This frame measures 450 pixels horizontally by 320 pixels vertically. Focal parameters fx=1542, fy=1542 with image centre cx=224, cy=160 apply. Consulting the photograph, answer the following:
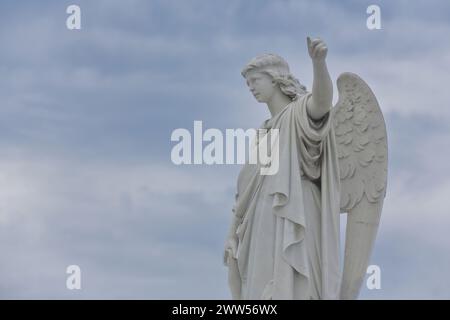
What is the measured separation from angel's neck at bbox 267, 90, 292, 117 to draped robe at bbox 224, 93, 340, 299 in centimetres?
13

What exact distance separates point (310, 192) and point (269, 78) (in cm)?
151

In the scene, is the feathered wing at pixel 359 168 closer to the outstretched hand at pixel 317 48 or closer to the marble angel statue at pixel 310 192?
the marble angel statue at pixel 310 192

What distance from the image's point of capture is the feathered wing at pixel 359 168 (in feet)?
60.9

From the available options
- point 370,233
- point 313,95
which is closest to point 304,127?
point 313,95

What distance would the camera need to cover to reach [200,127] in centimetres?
1877

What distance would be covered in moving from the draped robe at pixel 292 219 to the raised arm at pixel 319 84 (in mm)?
151

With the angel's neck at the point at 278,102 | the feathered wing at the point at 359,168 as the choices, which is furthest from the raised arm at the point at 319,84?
the feathered wing at the point at 359,168

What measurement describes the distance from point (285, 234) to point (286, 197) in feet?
1.43

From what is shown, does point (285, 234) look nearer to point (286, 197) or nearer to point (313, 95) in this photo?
point (286, 197)

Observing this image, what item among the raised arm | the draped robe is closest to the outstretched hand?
the raised arm

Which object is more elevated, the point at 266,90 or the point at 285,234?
the point at 266,90
